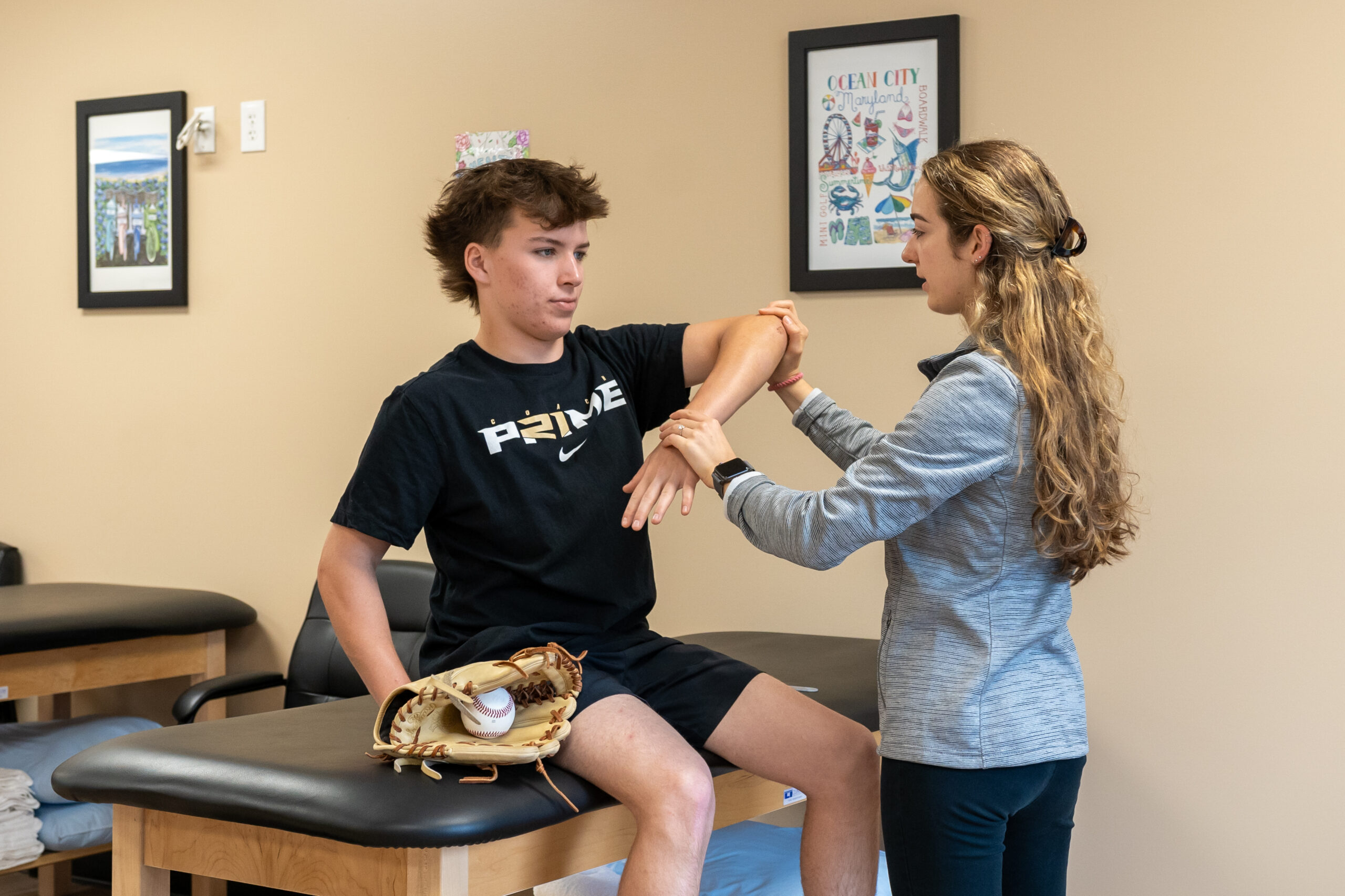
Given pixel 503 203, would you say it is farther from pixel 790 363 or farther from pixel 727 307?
pixel 727 307

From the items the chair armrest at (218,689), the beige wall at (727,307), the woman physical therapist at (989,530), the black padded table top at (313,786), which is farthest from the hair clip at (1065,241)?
the chair armrest at (218,689)

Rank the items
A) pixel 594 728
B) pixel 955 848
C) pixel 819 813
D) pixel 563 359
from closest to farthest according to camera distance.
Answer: pixel 955 848 < pixel 594 728 < pixel 819 813 < pixel 563 359

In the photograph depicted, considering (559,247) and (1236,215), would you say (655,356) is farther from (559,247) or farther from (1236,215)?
(1236,215)

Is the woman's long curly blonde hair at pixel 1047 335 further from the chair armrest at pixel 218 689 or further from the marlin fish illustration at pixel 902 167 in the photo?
the chair armrest at pixel 218 689

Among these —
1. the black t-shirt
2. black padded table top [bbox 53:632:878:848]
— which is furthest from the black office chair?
the black t-shirt

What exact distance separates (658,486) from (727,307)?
3.60 ft

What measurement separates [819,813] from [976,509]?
1.78 feet

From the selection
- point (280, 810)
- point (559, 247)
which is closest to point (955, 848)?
point (280, 810)

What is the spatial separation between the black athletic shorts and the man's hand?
19 cm

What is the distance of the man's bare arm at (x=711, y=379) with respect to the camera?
1.72 metres

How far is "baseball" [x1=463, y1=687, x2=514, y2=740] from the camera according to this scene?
5.06 feet

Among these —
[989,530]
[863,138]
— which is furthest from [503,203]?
[863,138]

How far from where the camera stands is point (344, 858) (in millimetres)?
1555

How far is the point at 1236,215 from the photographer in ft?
7.67
